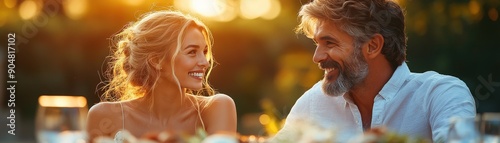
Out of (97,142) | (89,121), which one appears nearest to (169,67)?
(89,121)

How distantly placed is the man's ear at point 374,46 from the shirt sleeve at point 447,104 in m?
0.35

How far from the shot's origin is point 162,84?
3.52 m

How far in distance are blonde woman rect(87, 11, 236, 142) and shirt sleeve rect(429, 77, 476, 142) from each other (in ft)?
2.75

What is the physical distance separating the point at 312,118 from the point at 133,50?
746 mm

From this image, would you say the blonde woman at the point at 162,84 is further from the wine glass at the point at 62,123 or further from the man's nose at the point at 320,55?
the wine glass at the point at 62,123

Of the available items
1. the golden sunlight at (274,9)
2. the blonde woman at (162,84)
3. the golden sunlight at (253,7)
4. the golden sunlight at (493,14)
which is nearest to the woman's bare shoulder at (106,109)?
the blonde woman at (162,84)

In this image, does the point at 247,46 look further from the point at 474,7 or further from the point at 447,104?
the point at 447,104

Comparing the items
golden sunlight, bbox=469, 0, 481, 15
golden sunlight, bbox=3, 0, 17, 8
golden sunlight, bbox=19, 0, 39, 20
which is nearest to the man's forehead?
golden sunlight, bbox=469, 0, 481, 15

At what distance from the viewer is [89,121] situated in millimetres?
3594

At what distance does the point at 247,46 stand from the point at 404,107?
20.7 ft

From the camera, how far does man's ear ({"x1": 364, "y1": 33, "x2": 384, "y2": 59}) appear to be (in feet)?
11.2

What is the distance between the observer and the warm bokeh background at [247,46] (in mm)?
7473

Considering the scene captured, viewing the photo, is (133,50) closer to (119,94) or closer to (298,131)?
(119,94)

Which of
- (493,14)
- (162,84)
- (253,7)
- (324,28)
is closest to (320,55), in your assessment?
(324,28)
